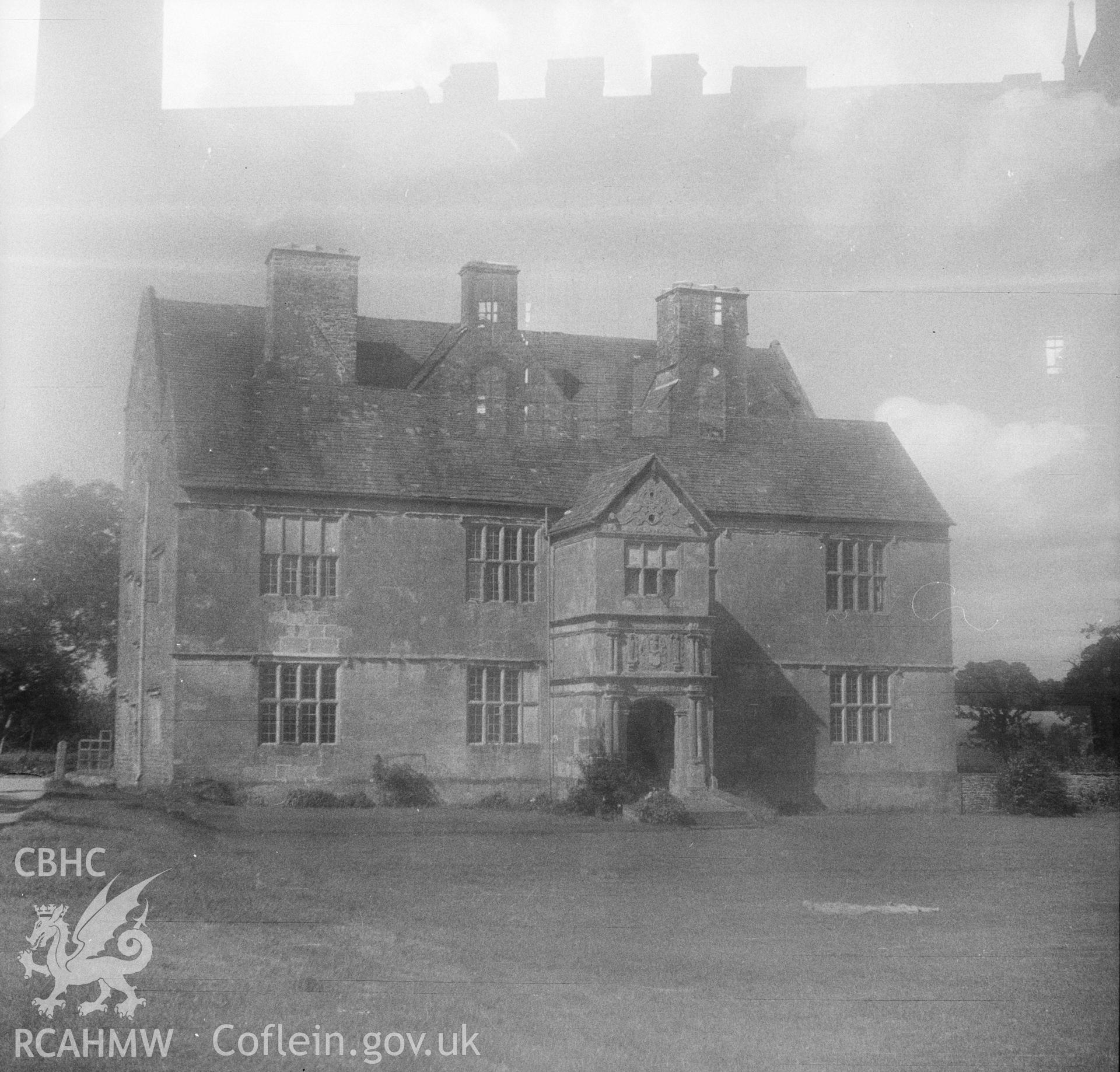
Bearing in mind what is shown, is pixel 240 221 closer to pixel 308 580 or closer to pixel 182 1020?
pixel 182 1020

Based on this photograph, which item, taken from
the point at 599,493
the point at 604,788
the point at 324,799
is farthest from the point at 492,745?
the point at 599,493

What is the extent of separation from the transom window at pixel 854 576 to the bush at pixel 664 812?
695 centimetres

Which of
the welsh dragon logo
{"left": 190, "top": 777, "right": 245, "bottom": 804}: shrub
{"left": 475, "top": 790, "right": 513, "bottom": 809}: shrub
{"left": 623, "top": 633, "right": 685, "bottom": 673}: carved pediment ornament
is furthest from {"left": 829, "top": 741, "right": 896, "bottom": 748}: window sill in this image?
the welsh dragon logo

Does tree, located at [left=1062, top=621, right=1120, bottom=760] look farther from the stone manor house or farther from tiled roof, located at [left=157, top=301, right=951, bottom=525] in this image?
tiled roof, located at [left=157, top=301, right=951, bottom=525]

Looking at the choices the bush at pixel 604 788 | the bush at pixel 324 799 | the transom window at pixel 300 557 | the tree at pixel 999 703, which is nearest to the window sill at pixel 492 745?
the bush at pixel 604 788

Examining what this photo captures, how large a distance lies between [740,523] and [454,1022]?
18.9 meters

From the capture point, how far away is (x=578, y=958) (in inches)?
516

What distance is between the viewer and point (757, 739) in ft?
94.8

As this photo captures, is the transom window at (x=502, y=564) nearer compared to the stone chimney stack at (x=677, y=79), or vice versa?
the stone chimney stack at (x=677, y=79)

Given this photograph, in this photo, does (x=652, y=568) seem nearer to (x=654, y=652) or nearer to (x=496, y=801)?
(x=654, y=652)

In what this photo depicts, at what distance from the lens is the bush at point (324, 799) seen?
24.7 m

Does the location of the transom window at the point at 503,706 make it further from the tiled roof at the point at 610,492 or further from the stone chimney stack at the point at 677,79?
the stone chimney stack at the point at 677,79

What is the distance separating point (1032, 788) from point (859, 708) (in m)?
6.15

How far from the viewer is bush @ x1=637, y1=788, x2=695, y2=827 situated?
79.8 feet
